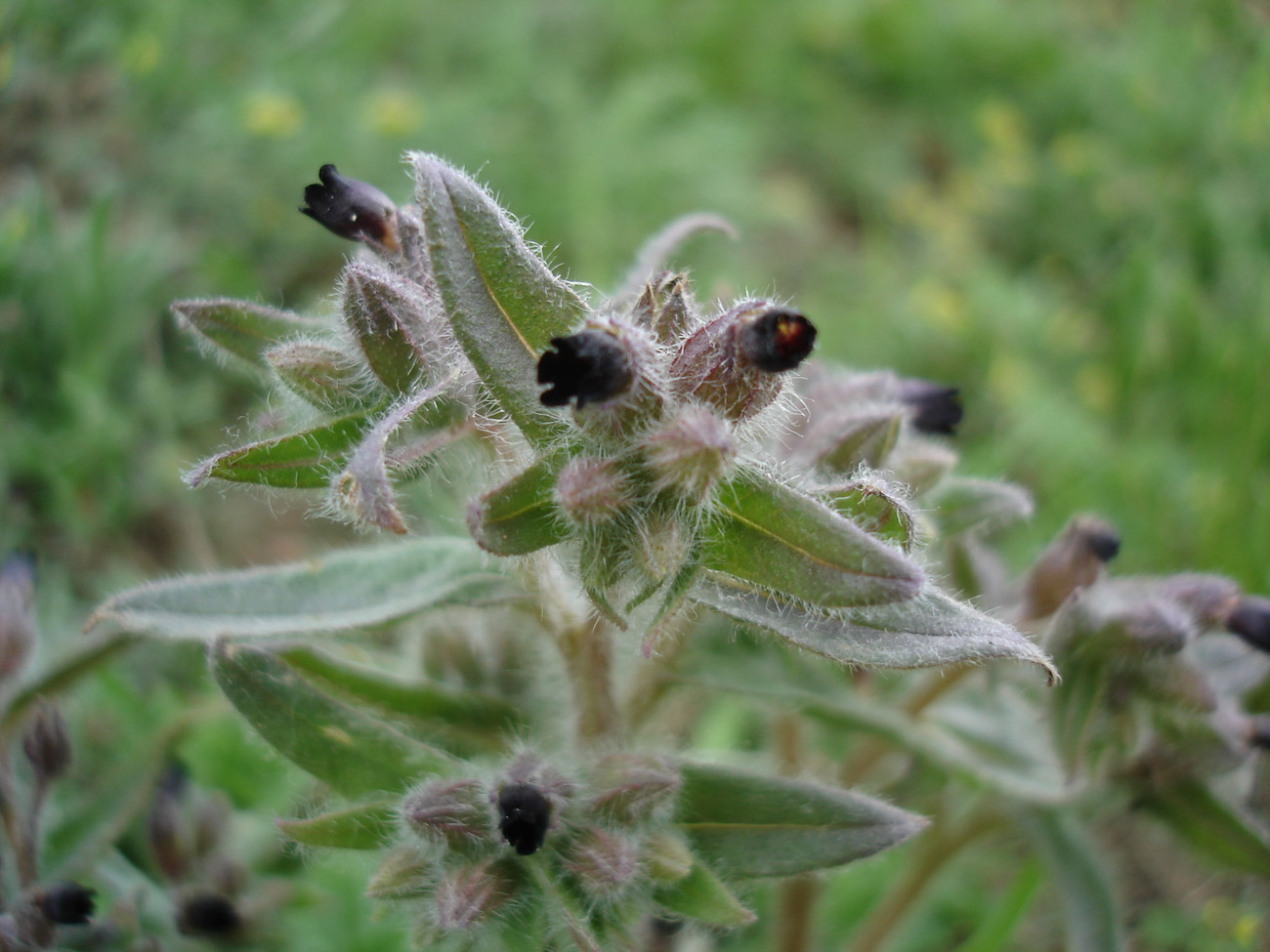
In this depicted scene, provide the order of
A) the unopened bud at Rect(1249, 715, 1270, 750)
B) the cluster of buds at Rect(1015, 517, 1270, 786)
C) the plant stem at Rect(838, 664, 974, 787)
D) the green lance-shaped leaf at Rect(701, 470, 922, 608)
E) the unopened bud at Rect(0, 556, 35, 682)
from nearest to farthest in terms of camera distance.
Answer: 1. the green lance-shaped leaf at Rect(701, 470, 922, 608)
2. the cluster of buds at Rect(1015, 517, 1270, 786)
3. the unopened bud at Rect(1249, 715, 1270, 750)
4. the unopened bud at Rect(0, 556, 35, 682)
5. the plant stem at Rect(838, 664, 974, 787)

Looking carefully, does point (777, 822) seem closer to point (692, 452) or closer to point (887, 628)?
point (887, 628)

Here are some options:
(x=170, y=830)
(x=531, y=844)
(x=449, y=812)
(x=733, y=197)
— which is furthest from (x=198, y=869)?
(x=733, y=197)

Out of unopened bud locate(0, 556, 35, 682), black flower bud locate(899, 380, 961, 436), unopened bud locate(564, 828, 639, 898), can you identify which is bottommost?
unopened bud locate(0, 556, 35, 682)

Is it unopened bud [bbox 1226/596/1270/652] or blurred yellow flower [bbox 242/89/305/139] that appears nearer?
unopened bud [bbox 1226/596/1270/652]

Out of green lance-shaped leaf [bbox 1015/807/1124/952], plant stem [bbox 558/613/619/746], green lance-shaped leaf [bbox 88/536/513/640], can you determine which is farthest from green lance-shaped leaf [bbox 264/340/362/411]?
green lance-shaped leaf [bbox 1015/807/1124/952]

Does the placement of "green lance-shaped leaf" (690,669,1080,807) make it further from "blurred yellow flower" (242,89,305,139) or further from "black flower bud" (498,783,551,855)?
"blurred yellow flower" (242,89,305,139)

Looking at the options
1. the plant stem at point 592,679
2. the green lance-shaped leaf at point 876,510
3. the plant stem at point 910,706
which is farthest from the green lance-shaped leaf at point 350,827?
the plant stem at point 910,706
